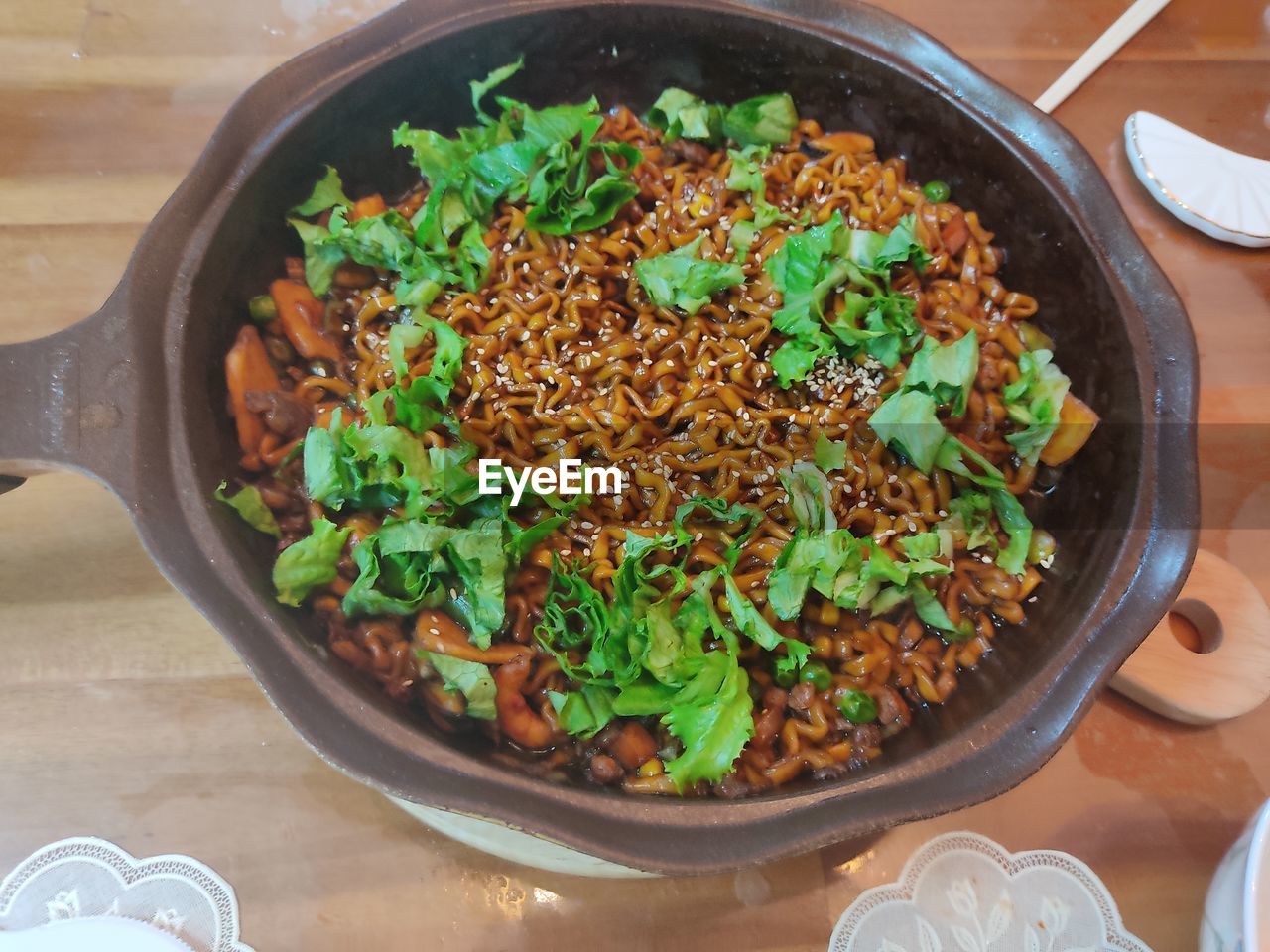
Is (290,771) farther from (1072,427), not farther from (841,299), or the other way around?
(1072,427)

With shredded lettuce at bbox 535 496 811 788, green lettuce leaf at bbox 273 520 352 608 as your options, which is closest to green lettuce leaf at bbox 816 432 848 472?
shredded lettuce at bbox 535 496 811 788

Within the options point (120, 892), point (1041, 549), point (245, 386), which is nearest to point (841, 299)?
point (1041, 549)

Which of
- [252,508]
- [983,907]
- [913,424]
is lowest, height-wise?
[983,907]

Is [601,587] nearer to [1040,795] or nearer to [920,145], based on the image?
[1040,795]

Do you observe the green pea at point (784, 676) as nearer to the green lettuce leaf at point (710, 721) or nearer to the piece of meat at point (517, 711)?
the green lettuce leaf at point (710, 721)

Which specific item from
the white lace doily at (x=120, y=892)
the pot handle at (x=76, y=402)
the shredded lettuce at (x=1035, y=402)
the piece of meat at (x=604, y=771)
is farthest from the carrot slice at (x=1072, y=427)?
the white lace doily at (x=120, y=892)
